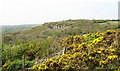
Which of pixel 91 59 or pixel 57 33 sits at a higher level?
pixel 91 59

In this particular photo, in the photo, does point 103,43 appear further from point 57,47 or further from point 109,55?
point 57,47

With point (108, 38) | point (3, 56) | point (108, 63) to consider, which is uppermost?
point (108, 38)

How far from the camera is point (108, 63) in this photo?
17.8ft

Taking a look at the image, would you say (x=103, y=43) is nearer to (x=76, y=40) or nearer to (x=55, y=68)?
(x=76, y=40)

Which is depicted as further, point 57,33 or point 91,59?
point 57,33

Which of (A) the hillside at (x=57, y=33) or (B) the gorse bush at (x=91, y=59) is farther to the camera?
(A) the hillside at (x=57, y=33)

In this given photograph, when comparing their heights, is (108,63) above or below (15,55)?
above

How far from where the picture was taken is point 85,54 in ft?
19.8

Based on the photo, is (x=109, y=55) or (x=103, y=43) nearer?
(x=109, y=55)

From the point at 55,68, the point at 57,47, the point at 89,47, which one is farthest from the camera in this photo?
the point at 57,47

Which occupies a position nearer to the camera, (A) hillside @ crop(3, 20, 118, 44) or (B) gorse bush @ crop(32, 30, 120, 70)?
(B) gorse bush @ crop(32, 30, 120, 70)

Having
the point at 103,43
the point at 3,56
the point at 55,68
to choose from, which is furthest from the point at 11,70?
the point at 103,43

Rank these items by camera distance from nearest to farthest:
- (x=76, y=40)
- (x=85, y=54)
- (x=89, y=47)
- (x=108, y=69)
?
(x=108, y=69) → (x=85, y=54) → (x=89, y=47) → (x=76, y=40)

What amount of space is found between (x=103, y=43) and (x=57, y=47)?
8.89 ft
